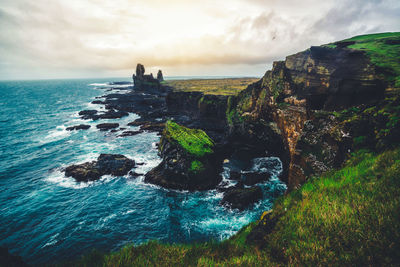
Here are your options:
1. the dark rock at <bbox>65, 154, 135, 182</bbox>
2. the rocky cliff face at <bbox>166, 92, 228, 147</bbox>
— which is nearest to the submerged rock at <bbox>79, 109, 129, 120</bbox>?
the rocky cliff face at <bbox>166, 92, 228, 147</bbox>

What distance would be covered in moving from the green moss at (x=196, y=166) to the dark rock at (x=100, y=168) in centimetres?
1067

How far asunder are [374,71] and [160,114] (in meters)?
55.4

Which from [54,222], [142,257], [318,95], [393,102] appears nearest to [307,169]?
[393,102]

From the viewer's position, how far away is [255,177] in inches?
915

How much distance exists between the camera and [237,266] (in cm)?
445

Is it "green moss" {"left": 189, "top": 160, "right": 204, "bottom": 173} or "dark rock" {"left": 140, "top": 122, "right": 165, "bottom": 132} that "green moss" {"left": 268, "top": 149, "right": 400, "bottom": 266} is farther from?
"dark rock" {"left": 140, "top": 122, "right": 165, "bottom": 132}

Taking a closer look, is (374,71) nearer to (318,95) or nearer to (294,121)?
(318,95)

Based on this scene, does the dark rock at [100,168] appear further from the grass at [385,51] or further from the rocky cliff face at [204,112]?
the grass at [385,51]

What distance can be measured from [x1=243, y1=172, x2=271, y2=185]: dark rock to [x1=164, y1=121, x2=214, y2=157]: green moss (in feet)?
21.1

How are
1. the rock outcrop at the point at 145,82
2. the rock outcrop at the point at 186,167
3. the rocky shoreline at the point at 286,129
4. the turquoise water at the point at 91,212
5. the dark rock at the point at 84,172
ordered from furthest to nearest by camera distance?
the rock outcrop at the point at 145,82 < the dark rock at the point at 84,172 < the rock outcrop at the point at 186,167 < the turquoise water at the point at 91,212 < the rocky shoreline at the point at 286,129

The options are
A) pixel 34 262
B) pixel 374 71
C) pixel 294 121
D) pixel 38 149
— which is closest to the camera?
pixel 374 71

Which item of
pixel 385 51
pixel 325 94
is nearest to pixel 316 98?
pixel 325 94

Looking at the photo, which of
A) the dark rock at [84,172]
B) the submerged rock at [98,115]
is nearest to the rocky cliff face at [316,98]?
the dark rock at [84,172]

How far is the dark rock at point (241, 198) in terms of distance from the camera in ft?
61.5
